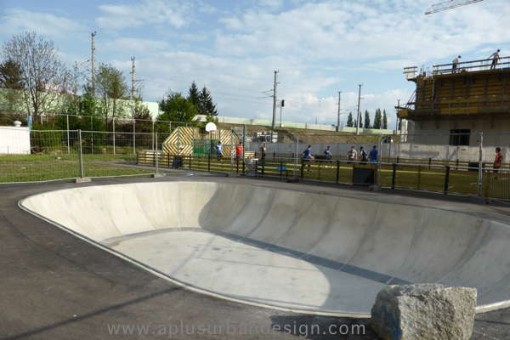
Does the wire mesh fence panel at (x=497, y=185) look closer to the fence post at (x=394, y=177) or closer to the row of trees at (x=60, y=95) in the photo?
the fence post at (x=394, y=177)

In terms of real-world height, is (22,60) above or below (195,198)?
above

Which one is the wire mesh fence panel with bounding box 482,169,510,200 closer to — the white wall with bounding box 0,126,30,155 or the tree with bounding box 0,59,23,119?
the white wall with bounding box 0,126,30,155

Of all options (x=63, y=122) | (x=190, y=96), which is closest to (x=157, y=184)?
(x=63, y=122)

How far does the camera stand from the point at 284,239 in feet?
38.4

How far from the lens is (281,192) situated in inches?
534

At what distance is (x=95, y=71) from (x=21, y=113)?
→ 11142 mm

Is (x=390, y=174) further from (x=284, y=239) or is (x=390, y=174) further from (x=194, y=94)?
(x=194, y=94)

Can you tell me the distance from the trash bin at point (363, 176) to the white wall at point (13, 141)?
2188 centimetres

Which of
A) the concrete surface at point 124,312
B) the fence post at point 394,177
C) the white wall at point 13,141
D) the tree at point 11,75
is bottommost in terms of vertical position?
the concrete surface at point 124,312

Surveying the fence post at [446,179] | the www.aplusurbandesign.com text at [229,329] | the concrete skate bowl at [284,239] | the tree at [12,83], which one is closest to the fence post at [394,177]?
the fence post at [446,179]

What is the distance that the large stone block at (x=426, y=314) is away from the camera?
355 cm

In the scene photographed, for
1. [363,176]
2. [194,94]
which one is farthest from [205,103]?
[363,176]

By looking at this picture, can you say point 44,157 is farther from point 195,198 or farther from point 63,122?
point 63,122

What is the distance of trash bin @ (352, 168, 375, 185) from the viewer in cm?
1538
